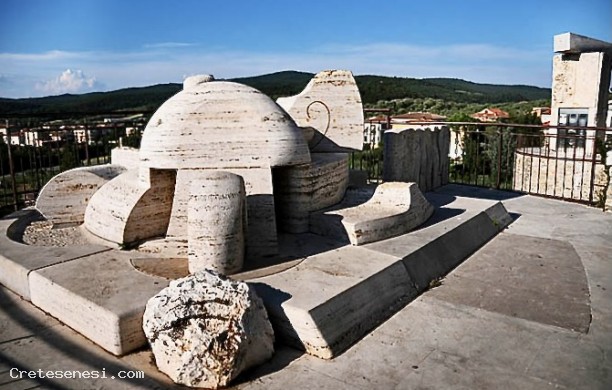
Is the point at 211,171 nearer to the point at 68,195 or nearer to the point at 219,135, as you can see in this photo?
the point at 219,135

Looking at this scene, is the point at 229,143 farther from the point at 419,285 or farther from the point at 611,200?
the point at 611,200

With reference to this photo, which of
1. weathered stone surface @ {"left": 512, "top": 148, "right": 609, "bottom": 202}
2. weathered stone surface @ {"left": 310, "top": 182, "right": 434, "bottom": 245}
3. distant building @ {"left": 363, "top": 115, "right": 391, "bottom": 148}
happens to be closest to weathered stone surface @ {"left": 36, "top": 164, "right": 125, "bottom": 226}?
weathered stone surface @ {"left": 310, "top": 182, "right": 434, "bottom": 245}

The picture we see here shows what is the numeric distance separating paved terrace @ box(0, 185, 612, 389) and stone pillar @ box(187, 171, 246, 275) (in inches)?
38.2

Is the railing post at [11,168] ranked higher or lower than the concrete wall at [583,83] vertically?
lower

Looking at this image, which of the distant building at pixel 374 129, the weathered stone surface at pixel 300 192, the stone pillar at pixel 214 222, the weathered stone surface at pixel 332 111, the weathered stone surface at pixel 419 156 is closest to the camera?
the stone pillar at pixel 214 222

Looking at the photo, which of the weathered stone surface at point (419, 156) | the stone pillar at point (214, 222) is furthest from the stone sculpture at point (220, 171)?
the weathered stone surface at point (419, 156)

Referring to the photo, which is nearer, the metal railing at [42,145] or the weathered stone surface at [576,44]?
the metal railing at [42,145]

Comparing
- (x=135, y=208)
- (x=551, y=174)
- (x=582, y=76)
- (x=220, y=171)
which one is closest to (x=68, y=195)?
(x=135, y=208)

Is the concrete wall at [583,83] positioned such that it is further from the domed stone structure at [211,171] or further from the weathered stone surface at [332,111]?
the domed stone structure at [211,171]

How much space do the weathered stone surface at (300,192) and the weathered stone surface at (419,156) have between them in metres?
2.16

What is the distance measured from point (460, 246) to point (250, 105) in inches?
111

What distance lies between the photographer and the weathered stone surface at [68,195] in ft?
19.5

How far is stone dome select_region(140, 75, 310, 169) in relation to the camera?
5102 mm

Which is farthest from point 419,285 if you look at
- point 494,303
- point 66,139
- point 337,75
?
point 66,139
